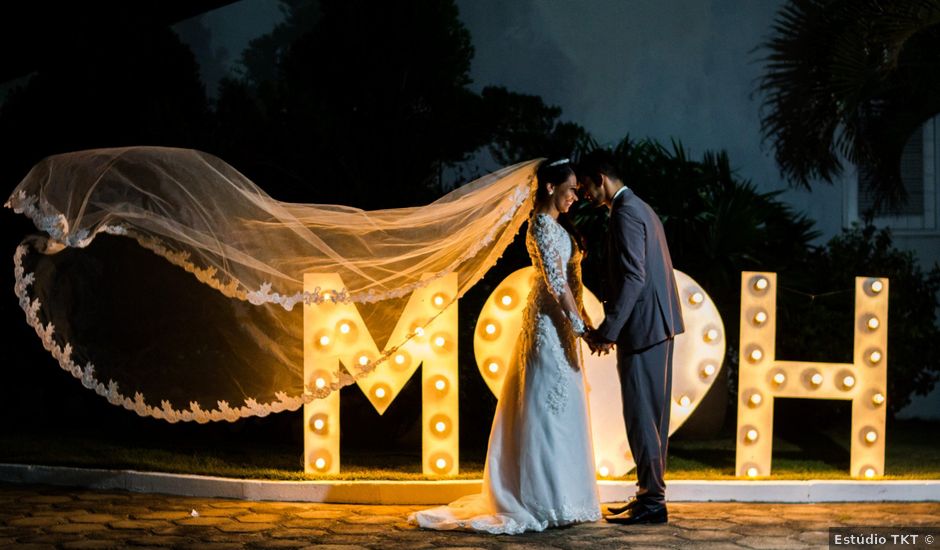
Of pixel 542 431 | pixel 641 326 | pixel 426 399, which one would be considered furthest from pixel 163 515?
pixel 641 326

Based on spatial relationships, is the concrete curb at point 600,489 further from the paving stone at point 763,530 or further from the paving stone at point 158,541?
the paving stone at point 158,541

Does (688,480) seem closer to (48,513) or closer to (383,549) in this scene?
(383,549)

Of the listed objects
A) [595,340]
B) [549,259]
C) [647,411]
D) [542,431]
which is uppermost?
[549,259]

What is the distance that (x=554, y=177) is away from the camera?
6773mm

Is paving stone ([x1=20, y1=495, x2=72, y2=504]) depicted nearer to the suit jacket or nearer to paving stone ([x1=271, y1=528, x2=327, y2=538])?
paving stone ([x1=271, y1=528, x2=327, y2=538])

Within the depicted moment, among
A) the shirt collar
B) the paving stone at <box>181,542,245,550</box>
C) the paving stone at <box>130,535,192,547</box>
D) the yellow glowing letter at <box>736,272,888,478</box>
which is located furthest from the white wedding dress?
the yellow glowing letter at <box>736,272,888,478</box>

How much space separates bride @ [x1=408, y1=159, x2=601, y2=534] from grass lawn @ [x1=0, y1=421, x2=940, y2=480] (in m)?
1.14

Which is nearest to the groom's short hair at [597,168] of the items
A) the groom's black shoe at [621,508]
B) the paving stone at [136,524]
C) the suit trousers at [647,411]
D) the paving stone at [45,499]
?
the suit trousers at [647,411]

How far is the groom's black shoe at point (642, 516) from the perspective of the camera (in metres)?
6.65

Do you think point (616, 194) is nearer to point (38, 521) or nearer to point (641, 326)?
point (641, 326)

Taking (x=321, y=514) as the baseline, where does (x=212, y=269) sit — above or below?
above

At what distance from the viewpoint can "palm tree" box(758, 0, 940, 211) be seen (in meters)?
11.2

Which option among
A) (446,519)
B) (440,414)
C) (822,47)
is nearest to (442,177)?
(822,47)

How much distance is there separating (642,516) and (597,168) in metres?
2.19
